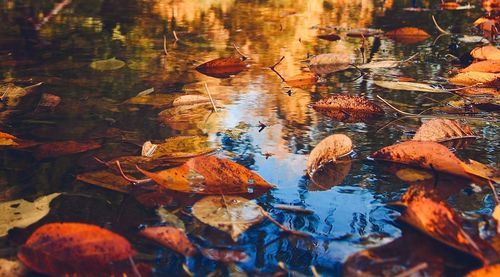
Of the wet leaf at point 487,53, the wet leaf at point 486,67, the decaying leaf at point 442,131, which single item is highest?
the wet leaf at point 487,53

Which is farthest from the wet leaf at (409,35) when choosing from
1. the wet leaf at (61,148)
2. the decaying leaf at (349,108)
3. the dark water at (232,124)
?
the wet leaf at (61,148)

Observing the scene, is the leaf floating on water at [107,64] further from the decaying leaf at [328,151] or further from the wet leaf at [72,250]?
the wet leaf at [72,250]

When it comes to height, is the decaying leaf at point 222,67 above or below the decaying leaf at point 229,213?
above

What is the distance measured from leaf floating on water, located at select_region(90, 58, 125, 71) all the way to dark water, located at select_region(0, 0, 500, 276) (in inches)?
1.6

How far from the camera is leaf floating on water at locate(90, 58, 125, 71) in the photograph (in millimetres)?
1882

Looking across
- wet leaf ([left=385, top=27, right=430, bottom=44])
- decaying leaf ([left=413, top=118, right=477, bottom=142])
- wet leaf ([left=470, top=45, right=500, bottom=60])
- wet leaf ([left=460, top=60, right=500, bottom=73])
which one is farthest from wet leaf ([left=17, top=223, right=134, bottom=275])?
wet leaf ([left=385, top=27, right=430, bottom=44])

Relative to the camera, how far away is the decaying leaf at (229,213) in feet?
2.49

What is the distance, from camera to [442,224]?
681 millimetres

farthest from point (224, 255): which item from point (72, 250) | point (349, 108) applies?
point (349, 108)

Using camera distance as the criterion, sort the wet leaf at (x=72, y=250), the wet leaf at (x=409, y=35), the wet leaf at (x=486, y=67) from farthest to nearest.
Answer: the wet leaf at (x=409, y=35)
the wet leaf at (x=486, y=67)
the wet leaf at (x=72, y=250)

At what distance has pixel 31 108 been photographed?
137cm

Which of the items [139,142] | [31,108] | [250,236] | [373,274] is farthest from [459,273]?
[31,108]

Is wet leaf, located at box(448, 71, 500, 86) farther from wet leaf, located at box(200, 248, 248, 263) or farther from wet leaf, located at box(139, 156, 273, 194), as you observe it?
wet leaf, located at box(200, 248, 248, 263)

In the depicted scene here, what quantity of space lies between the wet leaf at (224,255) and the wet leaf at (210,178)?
0.19 meters
